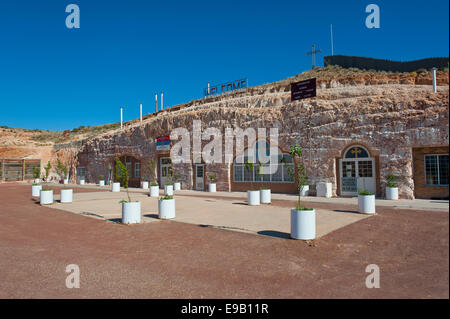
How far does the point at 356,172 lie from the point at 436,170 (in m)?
3.77

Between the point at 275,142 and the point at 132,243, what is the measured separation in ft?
46.4

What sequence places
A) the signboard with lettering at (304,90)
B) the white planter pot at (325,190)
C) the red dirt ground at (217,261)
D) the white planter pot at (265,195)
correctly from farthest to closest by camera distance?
the signboard with lettering at (304,90) → the white planter pot at (325,190) → the white planter pot at (265,195) → the red dirt ground at (217,261)

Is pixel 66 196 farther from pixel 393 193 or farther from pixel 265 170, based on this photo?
pixel 393 193

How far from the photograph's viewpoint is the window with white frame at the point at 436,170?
13901 mm

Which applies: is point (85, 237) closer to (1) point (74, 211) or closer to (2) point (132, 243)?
(2) point (132, 243)

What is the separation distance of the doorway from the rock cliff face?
0.36 m

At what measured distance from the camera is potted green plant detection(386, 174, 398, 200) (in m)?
14.8

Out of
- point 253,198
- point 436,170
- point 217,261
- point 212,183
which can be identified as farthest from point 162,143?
point 217,261

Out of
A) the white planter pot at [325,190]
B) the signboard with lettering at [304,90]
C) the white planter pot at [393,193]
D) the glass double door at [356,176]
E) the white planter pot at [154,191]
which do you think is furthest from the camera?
the signboard with lettering at [304,90]

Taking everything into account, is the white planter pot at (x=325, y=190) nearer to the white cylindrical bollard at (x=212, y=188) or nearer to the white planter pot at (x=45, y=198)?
the white cylindrical bollard at (x=212, y=188)

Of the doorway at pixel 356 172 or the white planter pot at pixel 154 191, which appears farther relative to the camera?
the white planter pot at pixel 154 191

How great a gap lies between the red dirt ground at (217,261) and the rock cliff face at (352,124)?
24.9ft

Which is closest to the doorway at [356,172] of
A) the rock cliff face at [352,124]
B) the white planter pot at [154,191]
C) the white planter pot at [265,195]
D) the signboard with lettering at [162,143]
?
the rock cliff face at [352,124]
